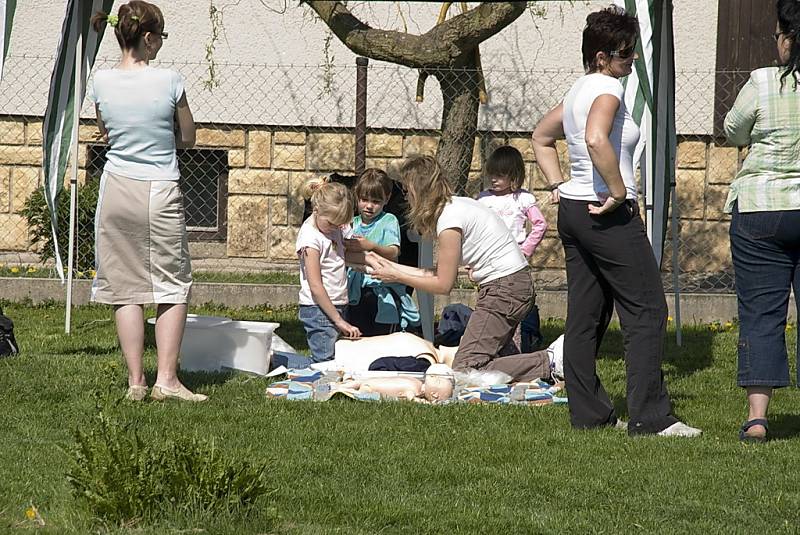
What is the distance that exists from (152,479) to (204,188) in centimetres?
819

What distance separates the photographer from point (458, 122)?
9.76 m

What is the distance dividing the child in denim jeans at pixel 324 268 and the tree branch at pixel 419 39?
2.44 m

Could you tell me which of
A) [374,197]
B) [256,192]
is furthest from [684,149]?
[374,197]

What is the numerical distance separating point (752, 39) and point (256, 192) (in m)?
4.78

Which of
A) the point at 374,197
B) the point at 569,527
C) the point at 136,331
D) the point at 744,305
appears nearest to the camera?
the point at 569,527

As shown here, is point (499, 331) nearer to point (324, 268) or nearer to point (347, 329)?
point (347, 329)

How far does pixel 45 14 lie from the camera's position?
38.4 ft

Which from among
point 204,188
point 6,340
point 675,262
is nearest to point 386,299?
point 675,262

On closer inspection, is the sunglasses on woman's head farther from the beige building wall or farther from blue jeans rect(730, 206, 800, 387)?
the beige building wall

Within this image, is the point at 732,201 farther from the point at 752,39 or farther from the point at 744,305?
the point at 752,39

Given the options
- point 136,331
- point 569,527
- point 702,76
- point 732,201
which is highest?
point 702,76

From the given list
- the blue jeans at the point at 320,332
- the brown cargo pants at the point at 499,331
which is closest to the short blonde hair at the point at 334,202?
the blue jeans at the point at 320,332

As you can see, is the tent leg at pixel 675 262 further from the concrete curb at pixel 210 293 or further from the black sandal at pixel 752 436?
the black sandal at pixel 752 436

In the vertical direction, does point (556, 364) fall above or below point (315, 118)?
below
